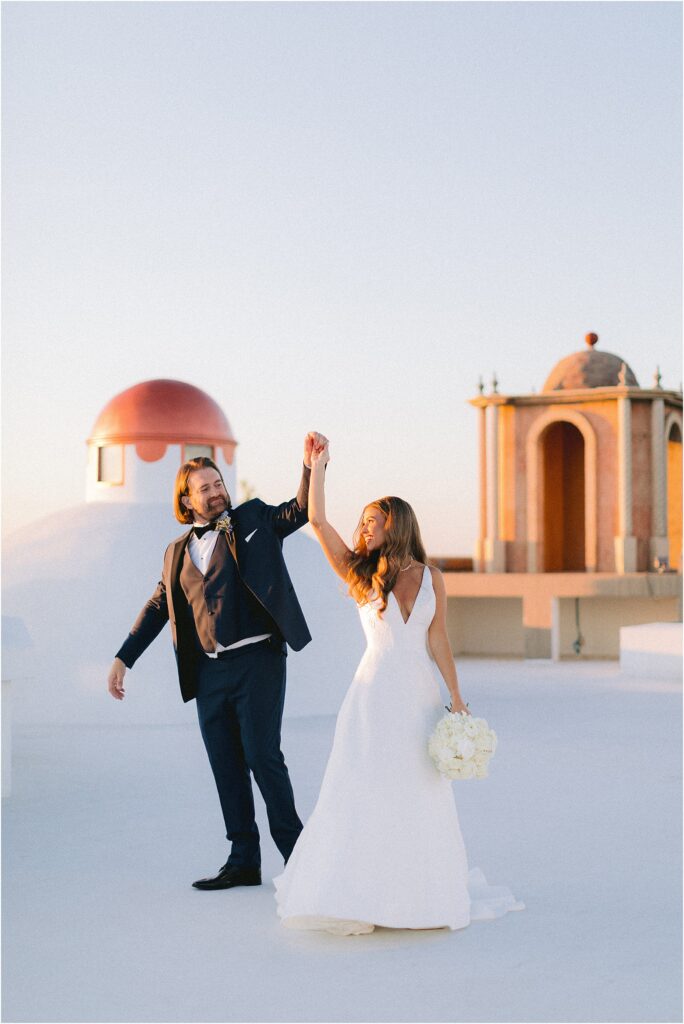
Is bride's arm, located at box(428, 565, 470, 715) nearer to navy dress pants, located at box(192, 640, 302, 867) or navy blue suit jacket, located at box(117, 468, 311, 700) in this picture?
navy blue suit jacket, located at box(117, 468, 311, 700)

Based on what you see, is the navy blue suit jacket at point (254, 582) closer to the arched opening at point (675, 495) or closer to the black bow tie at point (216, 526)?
the black bow tie at point (216, 526)

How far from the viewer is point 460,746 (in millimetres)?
4875

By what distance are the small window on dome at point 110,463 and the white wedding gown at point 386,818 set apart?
10.6 m

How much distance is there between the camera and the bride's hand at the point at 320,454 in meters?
5.33

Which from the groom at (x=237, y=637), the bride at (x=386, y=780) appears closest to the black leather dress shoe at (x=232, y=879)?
the groom at (x=237, y=637)

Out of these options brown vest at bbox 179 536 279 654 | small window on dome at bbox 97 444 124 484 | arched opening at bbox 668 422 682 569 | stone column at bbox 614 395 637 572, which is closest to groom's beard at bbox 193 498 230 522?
brown vest at bbox 179 536 279 654

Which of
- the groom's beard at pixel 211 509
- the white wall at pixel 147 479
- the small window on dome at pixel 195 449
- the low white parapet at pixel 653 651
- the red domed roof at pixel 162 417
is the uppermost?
the red domed roof at pixel 162 417

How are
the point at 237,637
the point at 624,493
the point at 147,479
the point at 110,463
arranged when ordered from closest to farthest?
the point at 237,637
the point at 147,479
the point at 110,463
the point at 624,493

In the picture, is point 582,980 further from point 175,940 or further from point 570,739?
point 570,739

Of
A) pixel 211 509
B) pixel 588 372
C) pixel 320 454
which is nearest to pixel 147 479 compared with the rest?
pixel 211 509

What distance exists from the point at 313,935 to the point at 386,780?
0.68m

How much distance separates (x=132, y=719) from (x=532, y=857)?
24.3 feet

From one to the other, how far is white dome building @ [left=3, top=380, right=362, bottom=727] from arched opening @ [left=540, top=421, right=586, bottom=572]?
11.8 metres

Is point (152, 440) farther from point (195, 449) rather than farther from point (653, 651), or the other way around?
point (653, 651)
